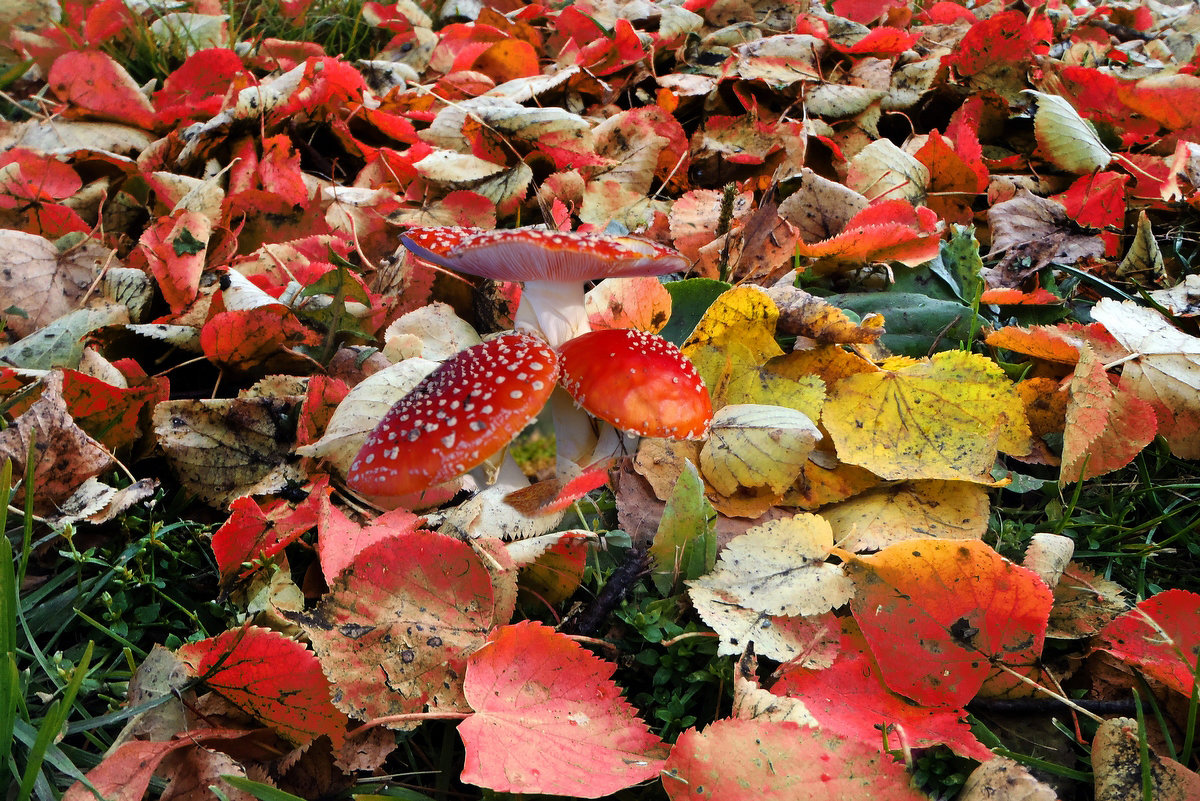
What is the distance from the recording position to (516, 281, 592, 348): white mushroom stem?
1584 millimetres

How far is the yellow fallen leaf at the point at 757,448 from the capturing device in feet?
4.82

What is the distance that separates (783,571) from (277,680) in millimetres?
782

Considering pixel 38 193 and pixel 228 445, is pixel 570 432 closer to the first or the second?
pixel 228 445

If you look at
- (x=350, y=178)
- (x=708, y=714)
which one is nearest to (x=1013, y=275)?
(x=708, y=714)

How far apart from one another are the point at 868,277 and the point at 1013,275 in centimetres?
38

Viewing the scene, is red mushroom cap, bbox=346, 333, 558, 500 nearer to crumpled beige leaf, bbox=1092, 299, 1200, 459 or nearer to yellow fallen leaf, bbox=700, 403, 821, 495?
yellow fallen leaf, bbox=700, 403, 821, 495

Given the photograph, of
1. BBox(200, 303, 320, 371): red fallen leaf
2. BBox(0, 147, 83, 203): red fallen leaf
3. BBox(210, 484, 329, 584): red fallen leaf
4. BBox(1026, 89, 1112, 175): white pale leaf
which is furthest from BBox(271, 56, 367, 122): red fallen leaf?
BBox(1026, 89, 1112, 175): white pale leaf

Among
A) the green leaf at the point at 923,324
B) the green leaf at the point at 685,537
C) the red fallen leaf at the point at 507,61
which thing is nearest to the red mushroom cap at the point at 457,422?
the green leaf at the point at 685,537

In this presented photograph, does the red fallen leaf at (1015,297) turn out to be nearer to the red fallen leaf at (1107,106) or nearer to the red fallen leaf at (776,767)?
the red fallen leaf at (1107,106)

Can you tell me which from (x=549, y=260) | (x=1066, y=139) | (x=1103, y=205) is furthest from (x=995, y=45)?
(x=549, y=260)

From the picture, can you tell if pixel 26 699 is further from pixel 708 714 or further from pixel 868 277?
pixel 868 277

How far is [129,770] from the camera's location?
1089 mm

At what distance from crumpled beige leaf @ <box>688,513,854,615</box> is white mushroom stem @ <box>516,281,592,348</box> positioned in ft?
1.67

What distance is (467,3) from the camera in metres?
3.60
